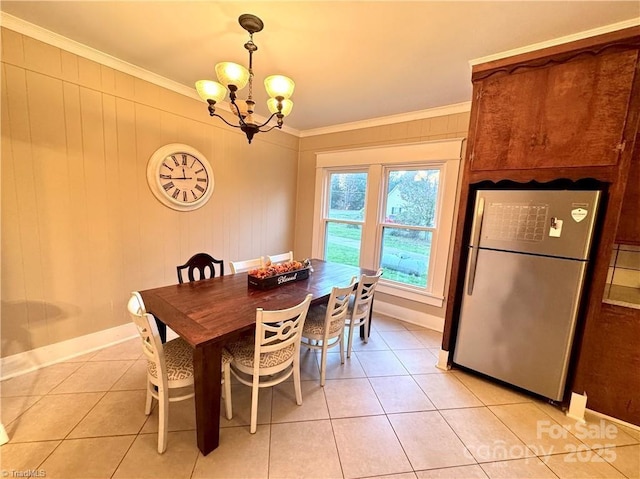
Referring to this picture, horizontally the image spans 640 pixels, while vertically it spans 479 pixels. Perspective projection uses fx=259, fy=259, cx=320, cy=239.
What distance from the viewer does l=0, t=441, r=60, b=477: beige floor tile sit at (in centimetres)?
133

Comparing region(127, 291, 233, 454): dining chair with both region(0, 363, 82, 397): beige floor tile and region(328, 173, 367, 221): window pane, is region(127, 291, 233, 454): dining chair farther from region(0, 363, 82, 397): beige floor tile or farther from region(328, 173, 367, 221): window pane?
region(328, 173, 367, 221): window pane

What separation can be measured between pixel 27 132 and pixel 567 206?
3.81m

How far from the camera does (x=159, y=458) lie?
142 centimetres

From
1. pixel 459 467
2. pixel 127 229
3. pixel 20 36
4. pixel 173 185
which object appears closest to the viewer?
pixel 459 467

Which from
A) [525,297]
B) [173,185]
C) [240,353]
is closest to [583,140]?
[525,297]

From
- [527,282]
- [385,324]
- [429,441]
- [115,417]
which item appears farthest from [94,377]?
[527,282]

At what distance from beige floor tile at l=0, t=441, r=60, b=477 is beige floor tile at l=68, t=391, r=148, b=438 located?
0.36 ft

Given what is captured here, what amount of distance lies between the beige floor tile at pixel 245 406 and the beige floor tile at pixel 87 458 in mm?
544

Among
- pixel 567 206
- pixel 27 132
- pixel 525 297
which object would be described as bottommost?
pixel 525 297

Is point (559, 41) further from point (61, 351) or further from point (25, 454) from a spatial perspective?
point (61, 351)

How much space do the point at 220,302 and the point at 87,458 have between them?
101 centimetres

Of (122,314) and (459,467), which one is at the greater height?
(122,314)

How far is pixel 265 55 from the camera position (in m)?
2.01

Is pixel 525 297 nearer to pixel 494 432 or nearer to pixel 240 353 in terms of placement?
pixel 494 432
